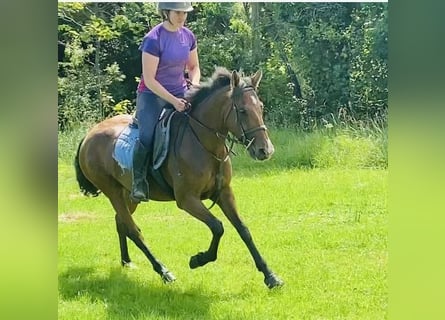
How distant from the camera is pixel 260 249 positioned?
3035 mm

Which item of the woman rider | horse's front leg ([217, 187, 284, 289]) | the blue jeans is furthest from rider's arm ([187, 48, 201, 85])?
horse's front leg ([217, 187, 284, 289])

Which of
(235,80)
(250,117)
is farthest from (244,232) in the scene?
(235,80)

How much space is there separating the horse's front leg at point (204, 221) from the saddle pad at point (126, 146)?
200 millimetres

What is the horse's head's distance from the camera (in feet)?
9.64

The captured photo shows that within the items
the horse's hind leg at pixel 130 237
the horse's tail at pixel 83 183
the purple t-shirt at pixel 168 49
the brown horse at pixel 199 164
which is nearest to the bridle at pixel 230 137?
the brown horse at pixel 199 164

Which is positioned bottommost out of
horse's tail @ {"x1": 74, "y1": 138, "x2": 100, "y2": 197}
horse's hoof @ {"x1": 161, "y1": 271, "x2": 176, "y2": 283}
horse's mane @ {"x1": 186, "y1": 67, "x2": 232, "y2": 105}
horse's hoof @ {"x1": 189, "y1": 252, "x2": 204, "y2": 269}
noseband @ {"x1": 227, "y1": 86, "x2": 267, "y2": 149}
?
horse's hoof @ {"x1": 161, "y1": 271, "x2": 176, "y2": 283}

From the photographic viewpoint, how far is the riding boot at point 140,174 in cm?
303

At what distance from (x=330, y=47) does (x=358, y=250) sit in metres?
0.62

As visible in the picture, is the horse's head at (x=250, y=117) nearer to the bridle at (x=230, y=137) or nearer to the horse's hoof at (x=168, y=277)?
the bridle at (x=230, y=137)

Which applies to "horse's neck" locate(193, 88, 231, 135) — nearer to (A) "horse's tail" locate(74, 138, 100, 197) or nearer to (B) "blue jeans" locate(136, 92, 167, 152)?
(B) "blue jeans" locate(136, 92, 167, 152)

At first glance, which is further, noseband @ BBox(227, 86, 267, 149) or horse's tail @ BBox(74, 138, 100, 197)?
horse's tail @ BBox(74, 138, 100, 197)

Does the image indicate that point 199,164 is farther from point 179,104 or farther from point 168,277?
point 168,277

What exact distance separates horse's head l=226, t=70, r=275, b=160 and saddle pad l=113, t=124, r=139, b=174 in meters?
0.32
